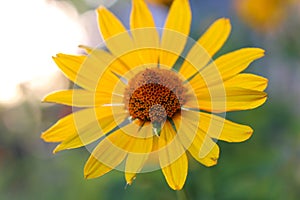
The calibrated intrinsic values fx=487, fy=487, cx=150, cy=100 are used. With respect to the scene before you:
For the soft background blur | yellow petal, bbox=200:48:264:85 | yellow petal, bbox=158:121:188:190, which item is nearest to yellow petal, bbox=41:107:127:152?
yellow petal, bbox=158:121:188:190

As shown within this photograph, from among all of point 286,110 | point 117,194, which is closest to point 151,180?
point 117,194

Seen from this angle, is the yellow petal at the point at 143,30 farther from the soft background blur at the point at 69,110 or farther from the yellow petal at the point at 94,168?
the soft background blur at the point at 69,110

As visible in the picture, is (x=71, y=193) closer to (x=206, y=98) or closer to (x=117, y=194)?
(x=117, y=194)

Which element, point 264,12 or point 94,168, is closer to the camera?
point 94,168

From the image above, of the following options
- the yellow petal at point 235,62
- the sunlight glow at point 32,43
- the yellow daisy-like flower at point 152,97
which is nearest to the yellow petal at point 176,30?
the yellow daisy-like flower at point 152,97

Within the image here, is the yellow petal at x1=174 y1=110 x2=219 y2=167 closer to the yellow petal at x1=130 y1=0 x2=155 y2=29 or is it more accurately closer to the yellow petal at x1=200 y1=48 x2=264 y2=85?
the yellow petal at x1=200 y1=48 x2=264 y2=85

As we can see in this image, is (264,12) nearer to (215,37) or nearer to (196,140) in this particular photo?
(215,37)

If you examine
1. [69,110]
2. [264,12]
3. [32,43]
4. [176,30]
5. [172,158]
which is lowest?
[264,12]

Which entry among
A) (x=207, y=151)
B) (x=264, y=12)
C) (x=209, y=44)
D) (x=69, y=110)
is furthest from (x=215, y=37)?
(x=264, y=12)
